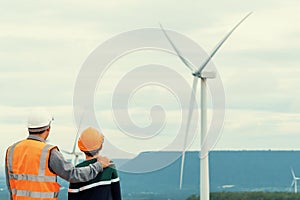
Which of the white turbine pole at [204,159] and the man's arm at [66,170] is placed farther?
the white turbine pole at [204,159]

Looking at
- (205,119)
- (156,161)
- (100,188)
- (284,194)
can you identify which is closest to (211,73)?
(205,119)

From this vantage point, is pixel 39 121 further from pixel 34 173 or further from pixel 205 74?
pixel 205 74

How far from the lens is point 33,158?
12.1 m

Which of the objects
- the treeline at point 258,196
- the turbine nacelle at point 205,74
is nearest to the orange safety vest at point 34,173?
the turbine nacelle at point 205,74

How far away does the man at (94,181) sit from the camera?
506 inches

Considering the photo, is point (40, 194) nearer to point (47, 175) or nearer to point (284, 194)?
point (47, 175)

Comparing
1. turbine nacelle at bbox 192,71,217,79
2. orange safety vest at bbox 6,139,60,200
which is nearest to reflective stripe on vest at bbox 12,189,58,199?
orange safety vest at bbox 6,139,60,200

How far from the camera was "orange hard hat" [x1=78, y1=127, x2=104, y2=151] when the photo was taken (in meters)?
12.8

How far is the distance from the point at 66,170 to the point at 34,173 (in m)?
0.43

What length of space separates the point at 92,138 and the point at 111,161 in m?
0.46

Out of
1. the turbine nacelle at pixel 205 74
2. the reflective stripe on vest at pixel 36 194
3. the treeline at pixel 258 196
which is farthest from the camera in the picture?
the treeline at pixel 258 196

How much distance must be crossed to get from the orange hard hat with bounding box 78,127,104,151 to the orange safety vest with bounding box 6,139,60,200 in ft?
2.71

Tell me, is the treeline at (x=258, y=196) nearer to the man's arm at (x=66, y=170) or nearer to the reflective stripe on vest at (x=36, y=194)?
the man's arm at (x=66, y=170)

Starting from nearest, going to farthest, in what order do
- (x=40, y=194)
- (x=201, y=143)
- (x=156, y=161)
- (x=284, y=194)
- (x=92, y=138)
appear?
(x=40, y=194) → (x=92, y=138) → (x=156, y=161) → (x=201, y=143) → (x=284, y=194)
